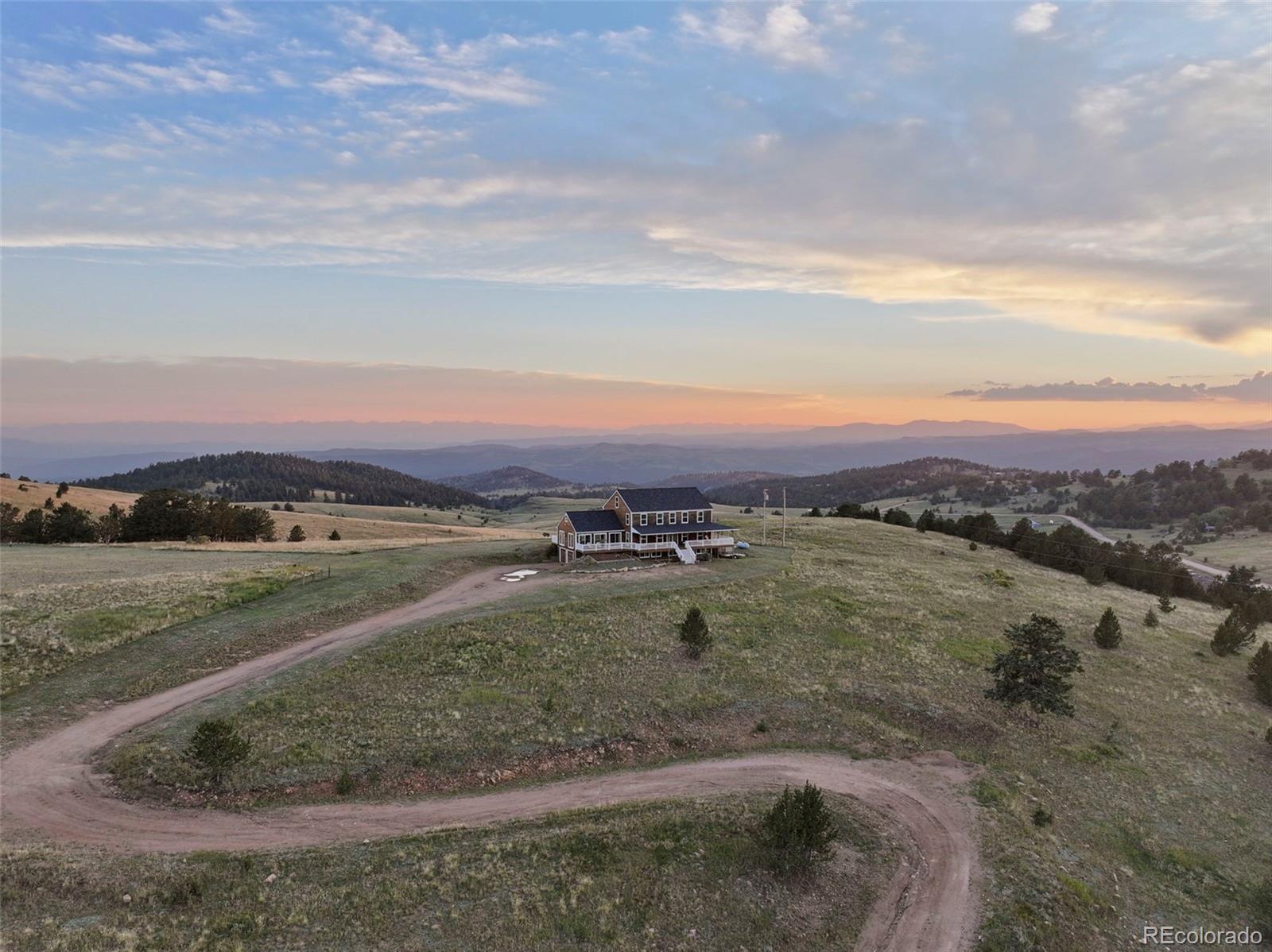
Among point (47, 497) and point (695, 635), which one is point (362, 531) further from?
point (695, 635)

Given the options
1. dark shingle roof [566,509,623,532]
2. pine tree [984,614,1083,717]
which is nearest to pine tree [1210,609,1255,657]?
pine tree [984,614,1083,717]

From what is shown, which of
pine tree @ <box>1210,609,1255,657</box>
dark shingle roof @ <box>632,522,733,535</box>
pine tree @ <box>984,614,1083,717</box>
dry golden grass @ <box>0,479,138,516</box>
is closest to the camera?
pine tree @ <box>984,614,1083,717</box>

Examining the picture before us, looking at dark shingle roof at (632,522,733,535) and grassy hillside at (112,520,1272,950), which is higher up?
dark shingle roof at (632,522,733,535)

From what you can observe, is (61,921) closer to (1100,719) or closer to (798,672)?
(798,672)

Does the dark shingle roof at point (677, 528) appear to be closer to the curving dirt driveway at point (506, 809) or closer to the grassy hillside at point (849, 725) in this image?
the grassy hillside at point (849, 725)

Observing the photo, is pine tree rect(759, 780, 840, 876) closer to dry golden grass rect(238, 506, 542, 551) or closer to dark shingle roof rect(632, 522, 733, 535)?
dark shingle roof rect(632, 522, 733, 535)

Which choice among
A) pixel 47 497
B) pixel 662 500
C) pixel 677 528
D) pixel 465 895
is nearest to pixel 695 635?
pixel 465 895

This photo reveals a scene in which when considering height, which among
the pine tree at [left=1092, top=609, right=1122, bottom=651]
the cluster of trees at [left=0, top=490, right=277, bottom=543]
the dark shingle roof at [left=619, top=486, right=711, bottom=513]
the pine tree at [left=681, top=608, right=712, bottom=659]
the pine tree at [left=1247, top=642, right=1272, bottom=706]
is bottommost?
the pine tree at [left=1247, top=642, right=1272, bottom=706]

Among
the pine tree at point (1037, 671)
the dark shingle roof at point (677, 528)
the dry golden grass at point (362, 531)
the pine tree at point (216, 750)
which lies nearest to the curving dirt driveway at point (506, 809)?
the pine tree at point (216, 750)
